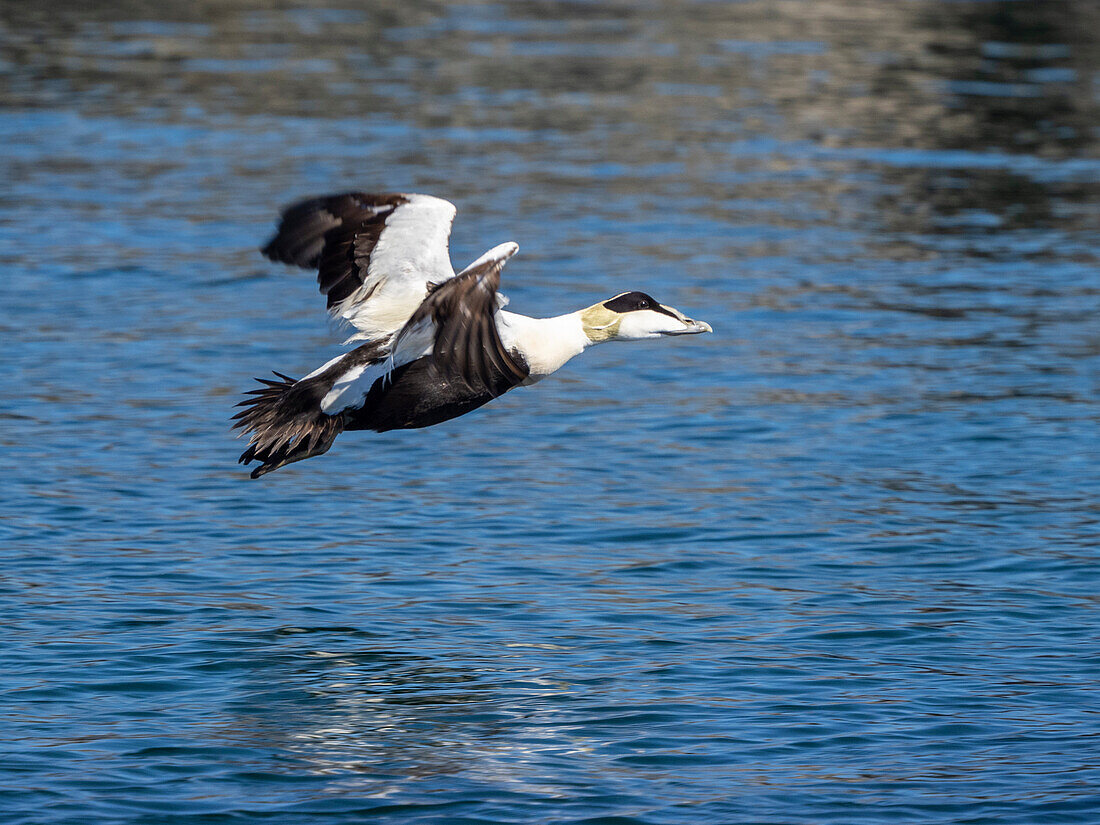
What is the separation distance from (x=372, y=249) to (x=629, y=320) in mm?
1541

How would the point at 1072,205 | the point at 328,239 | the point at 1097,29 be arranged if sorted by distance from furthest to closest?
the point at 1097,29, the point at 1072,205, the point at 328,239

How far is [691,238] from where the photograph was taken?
2036 cm

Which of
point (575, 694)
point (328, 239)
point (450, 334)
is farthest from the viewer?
point (328, 239)

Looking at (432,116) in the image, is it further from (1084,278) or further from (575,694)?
(575,694)

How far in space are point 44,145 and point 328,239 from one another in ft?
52.6

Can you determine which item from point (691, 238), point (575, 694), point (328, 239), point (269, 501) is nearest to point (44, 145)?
point (691, 238)

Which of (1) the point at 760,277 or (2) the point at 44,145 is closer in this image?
(1) the point at 760,277

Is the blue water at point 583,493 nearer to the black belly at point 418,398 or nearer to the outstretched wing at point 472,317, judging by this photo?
Answer: the black belly at point 418,398

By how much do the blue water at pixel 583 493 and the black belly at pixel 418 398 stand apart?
53.5 inches

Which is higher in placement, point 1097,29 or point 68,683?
point 1097,29

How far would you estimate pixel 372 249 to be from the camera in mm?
9867

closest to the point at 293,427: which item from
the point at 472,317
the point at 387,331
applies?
the point at 387,331

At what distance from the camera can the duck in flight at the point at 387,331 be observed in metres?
9.21

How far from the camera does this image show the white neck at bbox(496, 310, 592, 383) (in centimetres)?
930
